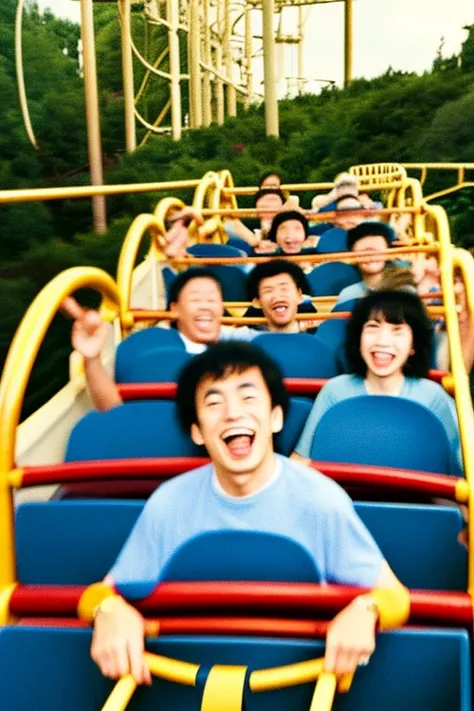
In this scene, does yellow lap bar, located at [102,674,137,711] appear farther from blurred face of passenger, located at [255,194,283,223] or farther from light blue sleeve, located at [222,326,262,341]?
blurred face of passenger, located at [255,194,283,223]

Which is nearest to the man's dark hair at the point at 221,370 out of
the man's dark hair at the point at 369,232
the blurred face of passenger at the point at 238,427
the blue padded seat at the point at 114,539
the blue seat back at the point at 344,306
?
the blurred face of passenger at the point at 238,427

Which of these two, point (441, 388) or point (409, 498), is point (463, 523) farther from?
point (441, 388)

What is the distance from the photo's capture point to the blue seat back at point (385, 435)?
1.91 meters

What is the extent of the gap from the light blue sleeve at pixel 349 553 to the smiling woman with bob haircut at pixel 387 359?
0.65 metres

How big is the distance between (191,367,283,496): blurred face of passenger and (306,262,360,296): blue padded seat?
279 cm

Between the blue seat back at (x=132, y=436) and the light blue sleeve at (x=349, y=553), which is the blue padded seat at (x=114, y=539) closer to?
the light blue sleeve at (x=349, y=553)

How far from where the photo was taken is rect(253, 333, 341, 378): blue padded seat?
2.68 metres

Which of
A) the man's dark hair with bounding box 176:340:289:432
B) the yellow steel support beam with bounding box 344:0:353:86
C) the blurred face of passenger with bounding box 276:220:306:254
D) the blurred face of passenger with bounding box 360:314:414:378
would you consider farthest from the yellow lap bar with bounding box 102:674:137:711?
the yellow steel support beam with bounding box 344:0:353:86

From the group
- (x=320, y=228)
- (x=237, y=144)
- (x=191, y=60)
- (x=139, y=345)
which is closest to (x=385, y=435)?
(x=139, y=345)

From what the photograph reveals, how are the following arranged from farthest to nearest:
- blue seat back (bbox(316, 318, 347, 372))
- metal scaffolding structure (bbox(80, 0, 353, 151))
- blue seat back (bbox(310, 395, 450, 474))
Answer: metal scaffolding structure (bbox(80, 0, 353, 151)) → blue seat back (bbox(316, 318, 347, 372)) → blue seat back (bbox(310, 395, 450, 474))

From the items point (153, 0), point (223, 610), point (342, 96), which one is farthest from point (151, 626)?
point (153, 0)

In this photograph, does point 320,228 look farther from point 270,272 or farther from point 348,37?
point 348,37

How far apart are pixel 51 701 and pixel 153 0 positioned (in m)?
19.7

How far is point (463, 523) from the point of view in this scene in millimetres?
1649
